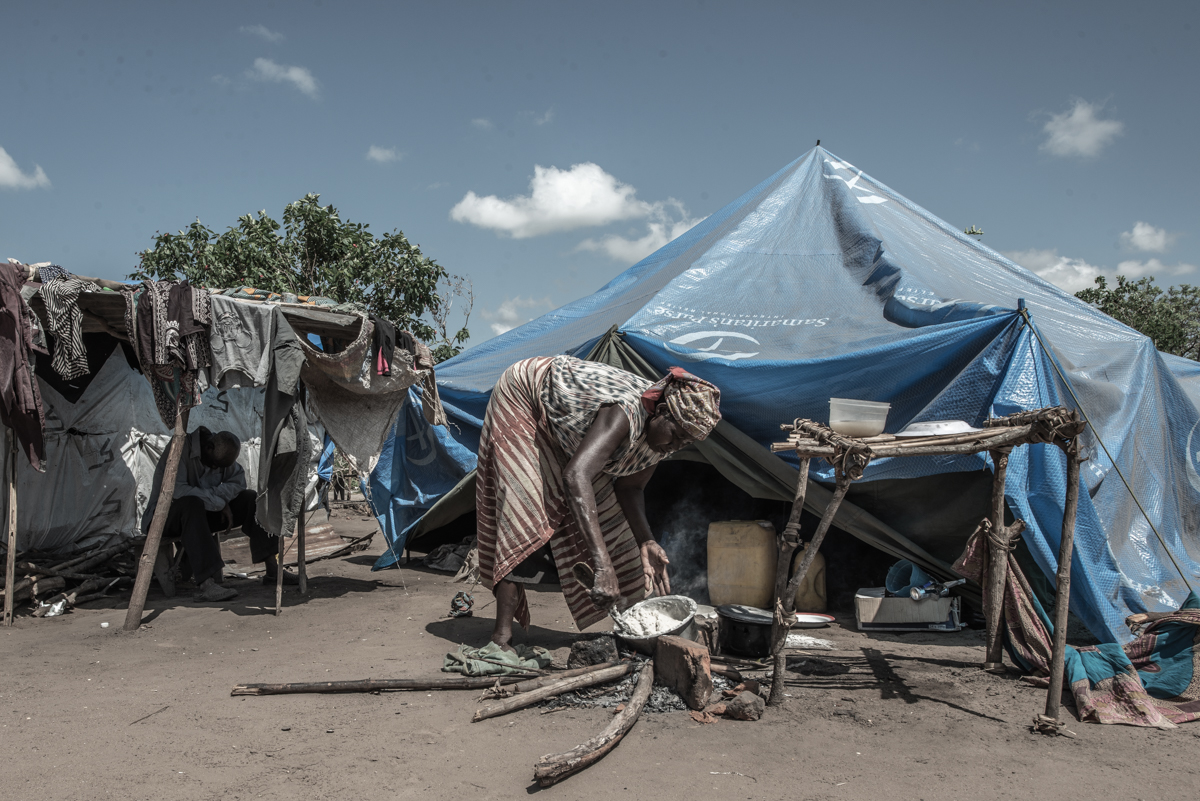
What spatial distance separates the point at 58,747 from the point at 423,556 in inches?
189

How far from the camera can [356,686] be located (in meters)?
3.21

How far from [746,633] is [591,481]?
4.43ft

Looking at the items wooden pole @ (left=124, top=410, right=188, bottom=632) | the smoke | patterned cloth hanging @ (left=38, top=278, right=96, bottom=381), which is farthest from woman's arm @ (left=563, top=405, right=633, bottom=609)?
patterned cloth hanging @ (left=38, top=278, right=96, bottom=381)

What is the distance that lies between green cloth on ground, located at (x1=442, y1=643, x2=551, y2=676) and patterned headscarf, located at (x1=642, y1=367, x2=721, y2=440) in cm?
125

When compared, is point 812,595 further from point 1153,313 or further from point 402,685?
point 1153,313

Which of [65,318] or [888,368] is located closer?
[65,318]

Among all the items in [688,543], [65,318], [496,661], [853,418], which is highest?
[65,318]

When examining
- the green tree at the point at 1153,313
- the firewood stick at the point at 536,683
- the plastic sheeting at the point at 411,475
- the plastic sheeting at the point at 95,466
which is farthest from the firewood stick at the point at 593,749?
the green tree at the point at 1153,313

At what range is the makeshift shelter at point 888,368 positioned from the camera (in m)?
4.45

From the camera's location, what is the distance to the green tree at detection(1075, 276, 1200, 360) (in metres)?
14.6

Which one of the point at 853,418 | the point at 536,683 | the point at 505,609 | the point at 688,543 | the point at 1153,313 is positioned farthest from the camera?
the point at 1153,313

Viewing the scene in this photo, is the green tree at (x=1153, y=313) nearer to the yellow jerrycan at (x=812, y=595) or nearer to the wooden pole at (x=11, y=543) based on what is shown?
the yellow jerrycan at (x=812, y=595)

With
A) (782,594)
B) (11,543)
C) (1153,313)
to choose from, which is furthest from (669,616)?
(1153,313)

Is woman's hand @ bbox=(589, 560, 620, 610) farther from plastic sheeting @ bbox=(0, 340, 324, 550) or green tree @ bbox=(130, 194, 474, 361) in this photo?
green tree @ bbox=(130, 194, 474, 361)
